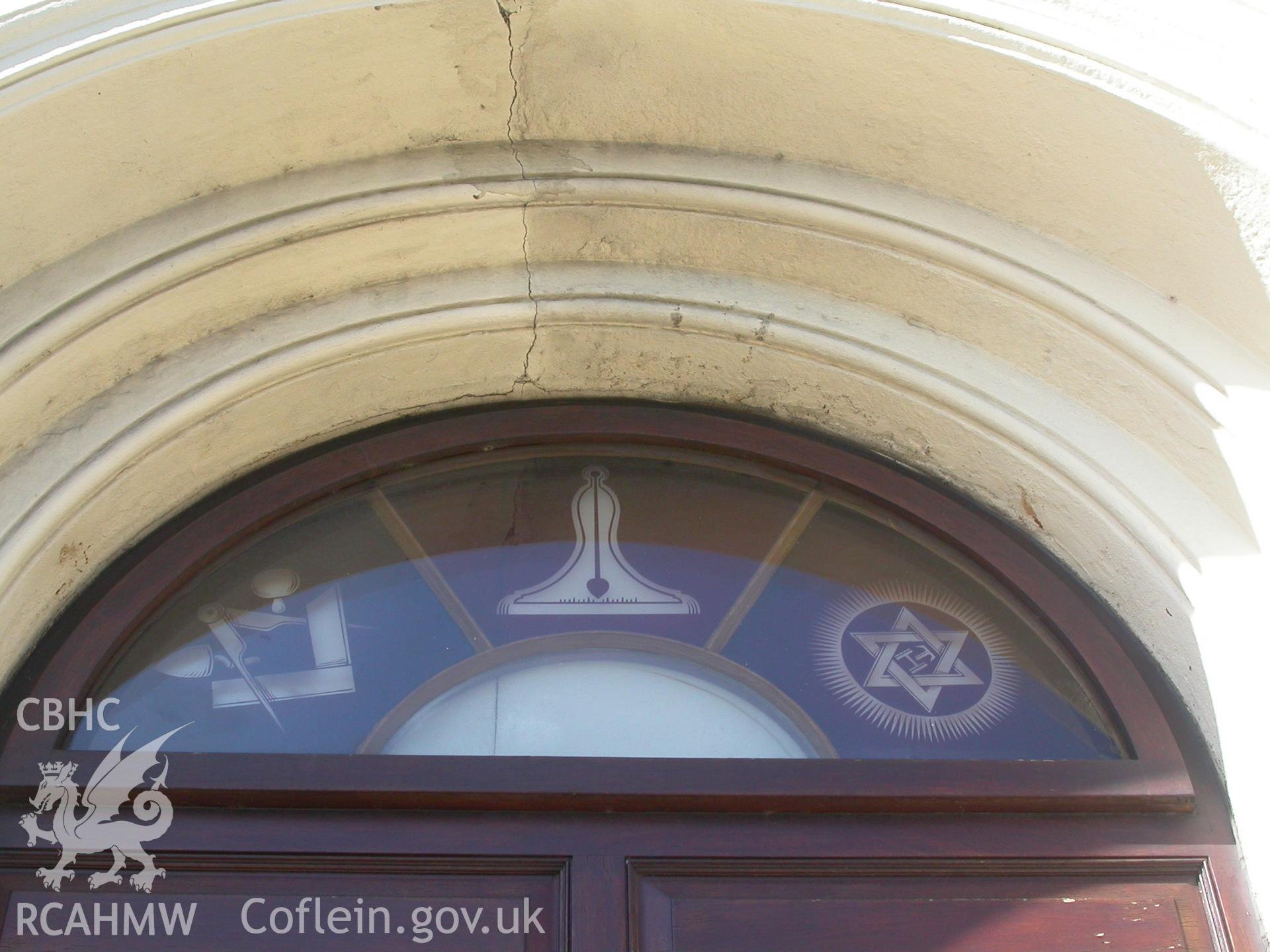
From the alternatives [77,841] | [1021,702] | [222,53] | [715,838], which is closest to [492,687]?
[715,838]

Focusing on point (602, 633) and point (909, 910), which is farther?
point (602, 633)

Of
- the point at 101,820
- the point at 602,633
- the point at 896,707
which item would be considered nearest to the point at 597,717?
the point at 602,633

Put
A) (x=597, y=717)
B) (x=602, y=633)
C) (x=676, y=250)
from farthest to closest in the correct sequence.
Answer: (x=676, y=250) → (x=602, y=633) → (x=597, y=717)

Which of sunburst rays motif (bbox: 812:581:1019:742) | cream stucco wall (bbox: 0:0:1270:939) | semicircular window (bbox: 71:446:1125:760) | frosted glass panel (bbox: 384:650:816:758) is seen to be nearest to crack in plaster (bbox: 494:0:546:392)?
cream stucco wall (bbox: 0:0:1270:939)

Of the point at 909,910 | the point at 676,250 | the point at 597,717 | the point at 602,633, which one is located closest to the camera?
the point at 909,910

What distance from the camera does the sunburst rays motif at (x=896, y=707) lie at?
2318 mm

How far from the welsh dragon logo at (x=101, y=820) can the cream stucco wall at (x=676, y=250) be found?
1.10 ft

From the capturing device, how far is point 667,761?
2.09 meters

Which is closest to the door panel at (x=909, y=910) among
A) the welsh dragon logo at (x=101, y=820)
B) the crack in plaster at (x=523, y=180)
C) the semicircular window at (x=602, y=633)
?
the semicircular window at (x=602, y=633)

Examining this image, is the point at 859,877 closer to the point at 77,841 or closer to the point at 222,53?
the point at 77,841

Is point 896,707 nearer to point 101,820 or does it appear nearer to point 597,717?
point 597,717

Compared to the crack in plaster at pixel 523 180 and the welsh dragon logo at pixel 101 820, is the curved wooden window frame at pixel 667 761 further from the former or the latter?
the crack in plaster at pixel 523 180

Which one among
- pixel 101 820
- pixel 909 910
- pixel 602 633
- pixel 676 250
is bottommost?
pixel 909 910

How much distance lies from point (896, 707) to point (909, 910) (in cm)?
43
